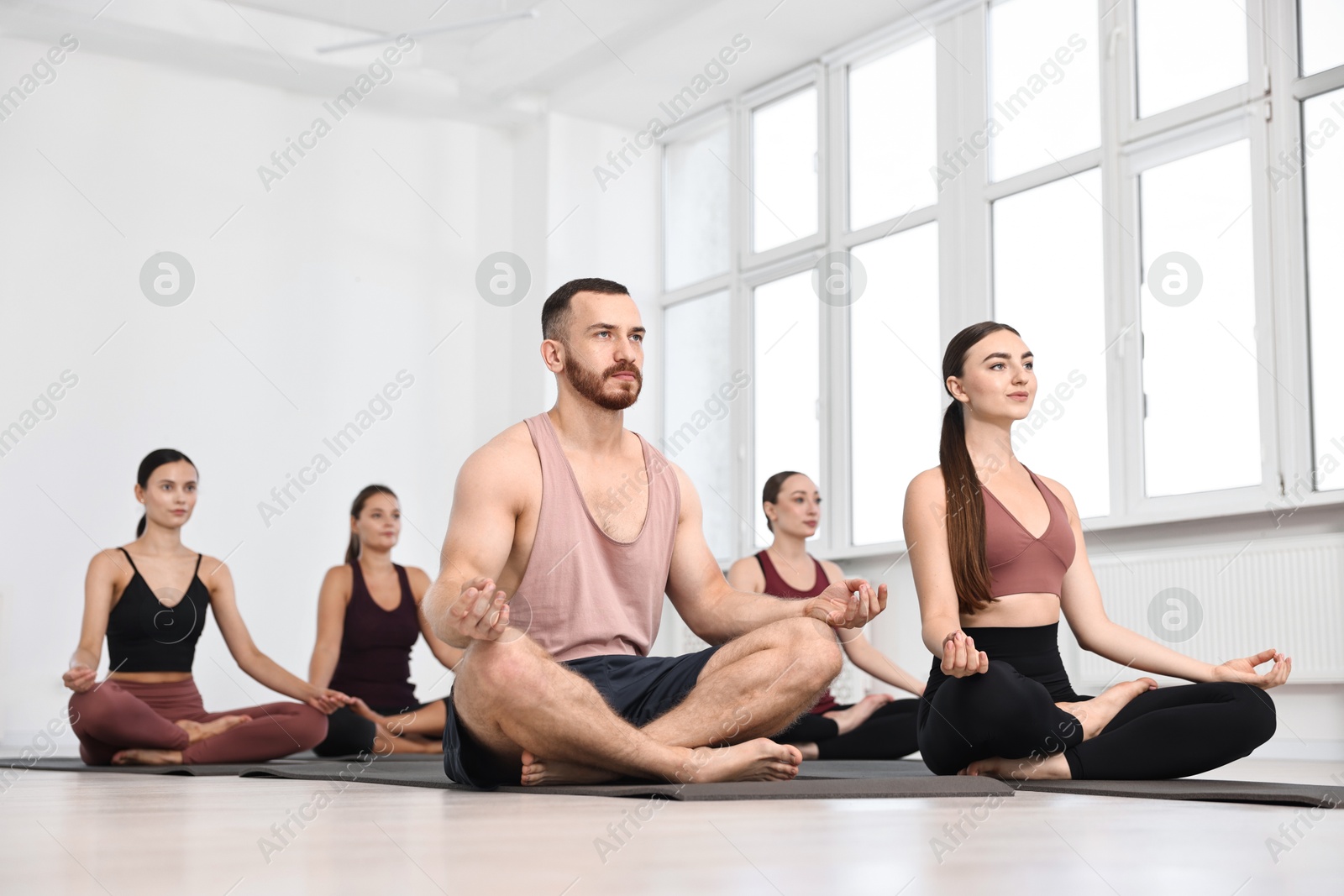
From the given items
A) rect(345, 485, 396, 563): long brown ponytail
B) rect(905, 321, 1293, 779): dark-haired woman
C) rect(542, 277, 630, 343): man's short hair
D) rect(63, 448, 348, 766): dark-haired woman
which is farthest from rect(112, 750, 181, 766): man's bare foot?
rect(905, 321, 1293, 779): dark-haired woman

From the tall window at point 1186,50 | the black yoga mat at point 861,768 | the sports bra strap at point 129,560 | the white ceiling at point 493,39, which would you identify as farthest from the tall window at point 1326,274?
the sports bra strap at point 129,560

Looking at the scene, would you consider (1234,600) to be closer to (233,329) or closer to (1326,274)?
(1326,274)

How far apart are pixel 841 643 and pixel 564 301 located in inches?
61.4

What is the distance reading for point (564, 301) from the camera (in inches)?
98.9

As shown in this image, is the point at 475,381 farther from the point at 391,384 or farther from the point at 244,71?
the point at 244,71

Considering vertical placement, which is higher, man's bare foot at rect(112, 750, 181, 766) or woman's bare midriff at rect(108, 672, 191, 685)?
woman's bare midriff at rect(108, 672, 191, 685)

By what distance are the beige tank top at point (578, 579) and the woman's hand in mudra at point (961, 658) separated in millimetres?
591

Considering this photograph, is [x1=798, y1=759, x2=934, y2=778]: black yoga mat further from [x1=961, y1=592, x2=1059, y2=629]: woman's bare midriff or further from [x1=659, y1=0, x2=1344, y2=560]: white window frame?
[x1=659, y1=0, x2=1344, y2=560]: white window frame

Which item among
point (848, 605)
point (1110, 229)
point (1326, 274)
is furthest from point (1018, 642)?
point (1110, 229)

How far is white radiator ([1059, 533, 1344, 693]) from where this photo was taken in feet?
14.3

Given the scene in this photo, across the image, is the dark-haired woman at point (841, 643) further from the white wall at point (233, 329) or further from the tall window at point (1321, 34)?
the white wall at point (233, 329)

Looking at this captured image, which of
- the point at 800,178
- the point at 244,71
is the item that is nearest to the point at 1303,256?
the point at 800,178

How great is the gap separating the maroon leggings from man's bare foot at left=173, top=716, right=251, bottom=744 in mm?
26

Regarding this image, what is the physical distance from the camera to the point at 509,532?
2.26 metres
